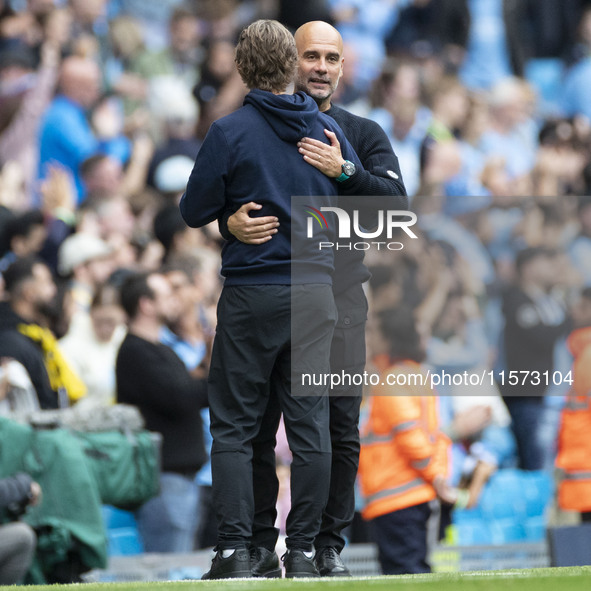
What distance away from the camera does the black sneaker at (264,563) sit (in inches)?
203

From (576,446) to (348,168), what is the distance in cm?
309

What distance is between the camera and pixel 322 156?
504 centimetres

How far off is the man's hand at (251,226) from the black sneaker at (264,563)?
3.85ft

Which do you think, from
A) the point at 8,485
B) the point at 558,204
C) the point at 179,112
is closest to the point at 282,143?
the point at 8,485

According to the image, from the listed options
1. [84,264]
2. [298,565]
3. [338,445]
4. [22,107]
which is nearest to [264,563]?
[298,565]

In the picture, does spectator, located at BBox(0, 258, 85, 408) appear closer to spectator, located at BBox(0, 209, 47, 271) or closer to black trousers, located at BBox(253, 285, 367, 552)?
spectator, located at BBox(0, 209, 47, 271)

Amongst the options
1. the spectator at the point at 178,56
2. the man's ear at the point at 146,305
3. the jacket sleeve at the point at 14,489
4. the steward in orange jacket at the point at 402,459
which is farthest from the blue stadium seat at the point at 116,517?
the spectator at the point at 178,56

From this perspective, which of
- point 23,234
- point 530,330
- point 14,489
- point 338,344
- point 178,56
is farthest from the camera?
point 178,56

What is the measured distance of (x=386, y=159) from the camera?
543 centimetres

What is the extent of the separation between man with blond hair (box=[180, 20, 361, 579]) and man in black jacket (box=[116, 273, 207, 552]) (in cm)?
274

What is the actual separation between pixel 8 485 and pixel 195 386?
5.28ft

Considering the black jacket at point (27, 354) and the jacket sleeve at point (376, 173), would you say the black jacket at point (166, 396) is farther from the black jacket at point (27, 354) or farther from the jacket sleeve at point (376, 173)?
the jacket sleeve at point (376, 173)

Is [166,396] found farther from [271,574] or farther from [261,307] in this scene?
[261,307]

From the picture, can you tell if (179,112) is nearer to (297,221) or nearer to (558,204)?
(558,204)
